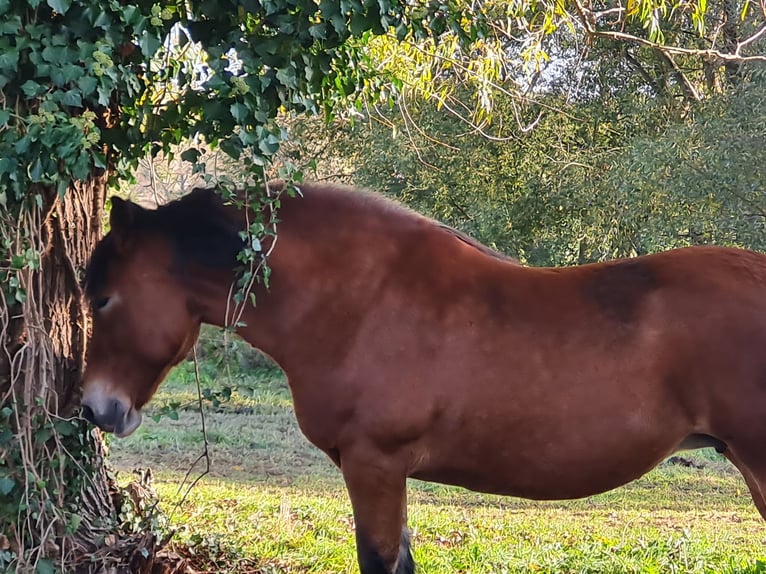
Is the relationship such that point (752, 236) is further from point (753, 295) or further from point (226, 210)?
point (226, 210)

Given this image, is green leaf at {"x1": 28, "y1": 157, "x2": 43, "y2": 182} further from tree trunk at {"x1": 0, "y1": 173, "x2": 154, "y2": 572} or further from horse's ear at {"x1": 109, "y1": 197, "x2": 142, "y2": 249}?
horse's ear at {"x1": 109, "y1": 197, "x2": 142, "y2": 249}

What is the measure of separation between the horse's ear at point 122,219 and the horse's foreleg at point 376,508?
4.00 feet

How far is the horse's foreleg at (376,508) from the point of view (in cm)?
298

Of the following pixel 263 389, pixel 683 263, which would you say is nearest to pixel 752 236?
pixel 683 263

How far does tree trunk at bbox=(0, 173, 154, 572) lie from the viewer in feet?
9.96

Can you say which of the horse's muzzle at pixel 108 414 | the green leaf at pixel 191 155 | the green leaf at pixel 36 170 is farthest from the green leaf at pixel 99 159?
the horse's muzzle at pixel 108 414

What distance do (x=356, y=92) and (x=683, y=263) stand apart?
1.85m

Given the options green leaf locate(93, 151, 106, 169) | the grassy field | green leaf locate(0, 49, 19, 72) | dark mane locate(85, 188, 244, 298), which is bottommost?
the grassy field

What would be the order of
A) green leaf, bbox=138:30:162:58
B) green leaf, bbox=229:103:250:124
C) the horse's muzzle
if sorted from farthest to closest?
the horse's muzzle, green leaf, bbox=229:103:250:124, green leaf, bbox=138:30:162:58

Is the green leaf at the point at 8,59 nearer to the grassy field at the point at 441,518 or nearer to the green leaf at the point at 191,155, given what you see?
the green leaf at the point at 191,155

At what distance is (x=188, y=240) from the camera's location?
316 cm

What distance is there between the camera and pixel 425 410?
297 cm

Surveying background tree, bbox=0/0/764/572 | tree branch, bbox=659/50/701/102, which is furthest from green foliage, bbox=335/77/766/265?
background tree, bbox=0/0/764/572

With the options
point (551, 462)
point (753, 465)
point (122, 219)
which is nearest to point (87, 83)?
point (122, 219)
